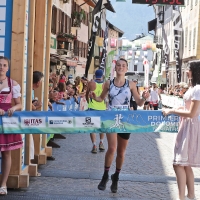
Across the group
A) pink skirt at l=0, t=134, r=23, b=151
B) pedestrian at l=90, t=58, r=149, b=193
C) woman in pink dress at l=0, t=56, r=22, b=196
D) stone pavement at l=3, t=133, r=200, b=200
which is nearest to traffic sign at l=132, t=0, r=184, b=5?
stone pavement at l=3, t=133, r=200, b=200

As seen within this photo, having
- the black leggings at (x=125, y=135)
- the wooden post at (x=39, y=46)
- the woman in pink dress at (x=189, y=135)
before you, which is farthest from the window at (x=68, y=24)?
the woman in pink dress at (x=189, y=135)

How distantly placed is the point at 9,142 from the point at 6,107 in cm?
44

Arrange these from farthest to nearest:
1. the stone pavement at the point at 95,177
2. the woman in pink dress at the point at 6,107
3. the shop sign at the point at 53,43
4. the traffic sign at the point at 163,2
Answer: the shop sign at the point at 53,43 → the traffic sign at the point at 163,2 → the stone pavement at the point at 95,177 → the woman in pink dress at the point at 6,107

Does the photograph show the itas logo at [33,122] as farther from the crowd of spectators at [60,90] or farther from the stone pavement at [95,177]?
the crowd of spectators at [60,90]

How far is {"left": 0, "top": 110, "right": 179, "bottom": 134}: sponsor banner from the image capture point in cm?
683

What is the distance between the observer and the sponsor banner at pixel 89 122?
6.83 m

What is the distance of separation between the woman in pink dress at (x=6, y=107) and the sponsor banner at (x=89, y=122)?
0.21 metres

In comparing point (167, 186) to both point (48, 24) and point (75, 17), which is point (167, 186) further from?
point (75, 17)

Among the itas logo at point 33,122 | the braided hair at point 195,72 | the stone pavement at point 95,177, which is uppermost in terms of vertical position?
the braided hair at point 195,72

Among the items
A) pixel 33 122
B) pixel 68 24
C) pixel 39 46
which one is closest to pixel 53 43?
pixel 68 24

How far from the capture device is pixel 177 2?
16.7m

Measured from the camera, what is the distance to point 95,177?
8.91 metres

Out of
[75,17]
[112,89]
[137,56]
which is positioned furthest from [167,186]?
[137,56]

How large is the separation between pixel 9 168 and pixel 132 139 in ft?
29.5
